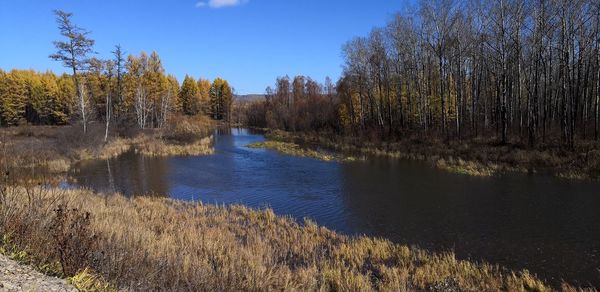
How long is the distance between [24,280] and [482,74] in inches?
1877

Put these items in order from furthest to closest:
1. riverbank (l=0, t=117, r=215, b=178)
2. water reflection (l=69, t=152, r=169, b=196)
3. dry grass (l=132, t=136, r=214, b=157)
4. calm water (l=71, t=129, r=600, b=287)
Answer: dry grass (l=132, t=136, r=214, b=157)
riverbank (l=0, t=117, r=215, b=178)
water reflection (l=69, t=152, r=169, b=196)
calm water (l=71, t=129, r=600, b=287)

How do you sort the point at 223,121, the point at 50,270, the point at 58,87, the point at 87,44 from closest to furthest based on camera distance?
the point at 50,270
the point at 87,44
the point at 58,87
the point at 223,121

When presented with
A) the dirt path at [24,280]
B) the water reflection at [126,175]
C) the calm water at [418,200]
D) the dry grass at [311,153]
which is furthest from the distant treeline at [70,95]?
the dirt path at [24,280]

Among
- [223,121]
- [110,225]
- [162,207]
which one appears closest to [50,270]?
[110,225]

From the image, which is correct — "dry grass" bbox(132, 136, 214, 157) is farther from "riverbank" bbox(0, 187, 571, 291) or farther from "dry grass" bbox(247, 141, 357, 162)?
"riverbank" bbox(0, 187, 571, 291)

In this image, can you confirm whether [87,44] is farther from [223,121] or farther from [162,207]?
[223,121]

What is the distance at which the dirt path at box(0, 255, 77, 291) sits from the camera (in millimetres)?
3889

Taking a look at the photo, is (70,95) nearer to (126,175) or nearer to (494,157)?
(126,175)

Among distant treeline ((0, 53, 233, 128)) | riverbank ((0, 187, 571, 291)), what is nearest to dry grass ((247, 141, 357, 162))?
riverbank ((0, 187, 571, 291))

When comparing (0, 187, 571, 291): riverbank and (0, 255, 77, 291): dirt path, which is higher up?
(0, 255, 77, 291): dirt path

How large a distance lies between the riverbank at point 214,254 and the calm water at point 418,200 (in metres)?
1.68

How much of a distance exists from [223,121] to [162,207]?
92018 mm

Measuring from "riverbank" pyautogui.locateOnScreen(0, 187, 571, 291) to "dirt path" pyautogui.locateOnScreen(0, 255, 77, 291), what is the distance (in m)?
0.19

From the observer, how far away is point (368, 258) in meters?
9.33
